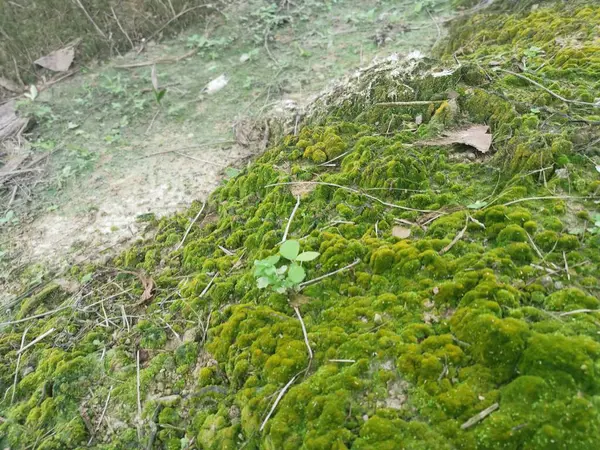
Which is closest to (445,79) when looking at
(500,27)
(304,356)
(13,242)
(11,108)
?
(500,27)

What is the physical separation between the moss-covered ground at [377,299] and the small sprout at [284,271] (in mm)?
102

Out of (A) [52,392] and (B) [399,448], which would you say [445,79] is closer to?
(B) [399,448]

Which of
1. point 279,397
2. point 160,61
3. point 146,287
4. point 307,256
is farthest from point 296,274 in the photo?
point 160,61

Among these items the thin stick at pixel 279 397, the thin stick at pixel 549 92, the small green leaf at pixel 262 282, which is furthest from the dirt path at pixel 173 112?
the thin stick at pixel 279 397

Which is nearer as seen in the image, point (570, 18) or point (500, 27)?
point (570, 18)

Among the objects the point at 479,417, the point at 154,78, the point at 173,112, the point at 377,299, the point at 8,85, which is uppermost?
the point at 8,85

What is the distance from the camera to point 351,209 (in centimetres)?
269

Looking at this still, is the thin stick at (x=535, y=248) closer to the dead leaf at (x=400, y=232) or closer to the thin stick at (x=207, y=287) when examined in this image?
the dead leaf at (x=400, y=232)

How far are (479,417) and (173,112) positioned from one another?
5100 millimetres

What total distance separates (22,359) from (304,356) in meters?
2.06

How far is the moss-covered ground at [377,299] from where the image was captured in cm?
169

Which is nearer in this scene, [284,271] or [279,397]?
[279,397]

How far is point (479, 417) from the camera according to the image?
1.59 metres

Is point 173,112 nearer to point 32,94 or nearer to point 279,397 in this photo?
point 32,94
